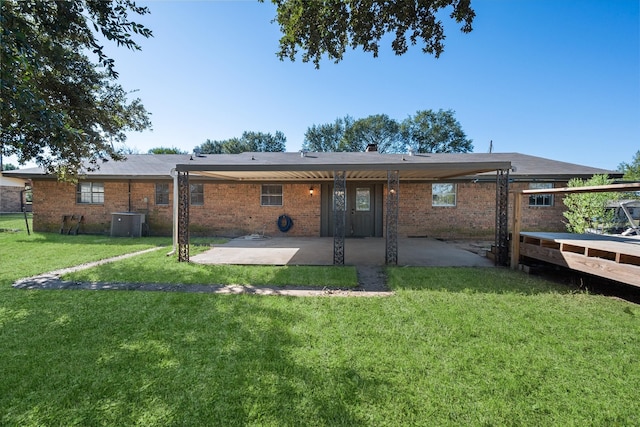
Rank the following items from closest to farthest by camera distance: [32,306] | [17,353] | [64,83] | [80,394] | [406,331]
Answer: [80,394], [17,353], [406,331], [32,306], [64,83]

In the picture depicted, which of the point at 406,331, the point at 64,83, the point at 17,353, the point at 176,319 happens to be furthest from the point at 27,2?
the point at 406,331

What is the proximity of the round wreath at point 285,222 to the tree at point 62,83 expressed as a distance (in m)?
5.82

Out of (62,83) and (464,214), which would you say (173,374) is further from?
(464,214)

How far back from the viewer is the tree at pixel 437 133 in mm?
37469

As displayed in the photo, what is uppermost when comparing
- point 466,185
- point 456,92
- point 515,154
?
point 456,92

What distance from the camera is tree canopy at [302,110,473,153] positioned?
37.6 m

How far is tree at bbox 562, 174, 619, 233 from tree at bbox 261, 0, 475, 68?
8381mm

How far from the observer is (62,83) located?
21.9 ft

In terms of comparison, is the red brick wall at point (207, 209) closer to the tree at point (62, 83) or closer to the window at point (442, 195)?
the tree at point (62, 83)

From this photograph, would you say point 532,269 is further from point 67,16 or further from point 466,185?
point 67,16

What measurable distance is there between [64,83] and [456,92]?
874 inches

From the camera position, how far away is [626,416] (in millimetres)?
2012

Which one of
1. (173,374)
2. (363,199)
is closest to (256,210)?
(363,199)

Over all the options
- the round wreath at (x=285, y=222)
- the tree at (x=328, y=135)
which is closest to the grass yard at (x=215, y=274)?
the round wreath at (x=285, y=222)
